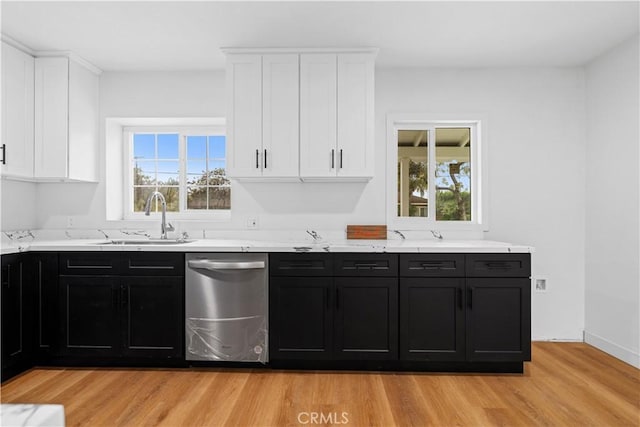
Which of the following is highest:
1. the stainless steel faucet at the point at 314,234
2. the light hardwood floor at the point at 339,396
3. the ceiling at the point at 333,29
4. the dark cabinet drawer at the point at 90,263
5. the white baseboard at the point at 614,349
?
the ceiling at the point at 333,29

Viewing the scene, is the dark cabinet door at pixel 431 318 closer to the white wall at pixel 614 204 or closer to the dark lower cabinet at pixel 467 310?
the dark lower cabinet at pixel 467 310

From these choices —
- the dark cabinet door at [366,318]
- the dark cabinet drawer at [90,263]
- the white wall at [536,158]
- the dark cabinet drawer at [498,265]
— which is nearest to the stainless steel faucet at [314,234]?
the dark cabinet door at [366,318]

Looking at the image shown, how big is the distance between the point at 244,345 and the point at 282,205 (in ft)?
4.09

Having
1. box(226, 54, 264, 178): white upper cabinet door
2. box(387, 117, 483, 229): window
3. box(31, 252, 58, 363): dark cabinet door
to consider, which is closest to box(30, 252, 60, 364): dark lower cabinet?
box(31, 252, 58, 363): dark cabinet door

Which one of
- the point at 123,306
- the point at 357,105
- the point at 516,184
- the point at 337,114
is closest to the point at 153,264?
the point at 123,306

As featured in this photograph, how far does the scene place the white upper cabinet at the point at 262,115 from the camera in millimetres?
3123

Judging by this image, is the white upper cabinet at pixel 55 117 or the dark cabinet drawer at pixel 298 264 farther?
the white upper cabinet at pixel 55 117

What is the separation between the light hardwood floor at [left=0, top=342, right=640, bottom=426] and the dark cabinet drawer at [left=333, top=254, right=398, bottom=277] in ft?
2.32

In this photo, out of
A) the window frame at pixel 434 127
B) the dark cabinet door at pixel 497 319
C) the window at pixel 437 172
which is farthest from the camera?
the window at pixel 437 172

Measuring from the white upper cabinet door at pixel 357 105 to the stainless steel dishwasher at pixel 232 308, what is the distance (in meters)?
1.12

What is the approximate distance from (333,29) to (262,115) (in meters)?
0.83

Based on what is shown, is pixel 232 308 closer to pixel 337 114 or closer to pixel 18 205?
pixel 337 114

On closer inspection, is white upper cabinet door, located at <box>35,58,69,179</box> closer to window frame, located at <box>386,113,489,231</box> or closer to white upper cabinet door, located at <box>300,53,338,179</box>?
white upper cabinet door, located at <box>300,53,338,179</box>

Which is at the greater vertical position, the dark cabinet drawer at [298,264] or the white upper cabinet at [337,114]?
the white upper cabinet at [337,114]
